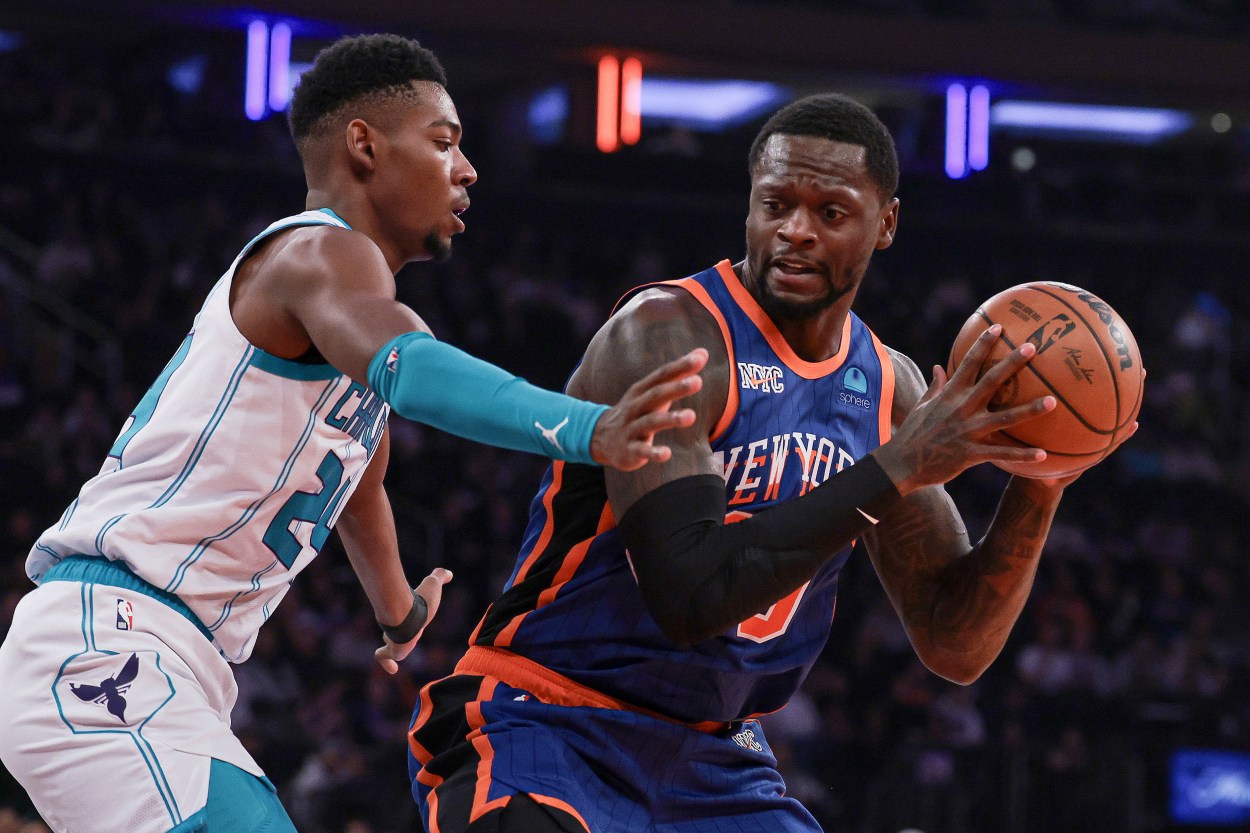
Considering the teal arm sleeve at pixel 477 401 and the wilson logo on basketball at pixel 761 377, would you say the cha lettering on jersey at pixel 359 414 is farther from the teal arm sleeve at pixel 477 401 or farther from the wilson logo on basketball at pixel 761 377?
the wilson logo on basketball at pixel 761 377

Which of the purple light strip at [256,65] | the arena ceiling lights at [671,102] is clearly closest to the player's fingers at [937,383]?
the arena ceiling lights at [671,102]

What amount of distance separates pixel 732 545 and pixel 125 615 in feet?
3.78

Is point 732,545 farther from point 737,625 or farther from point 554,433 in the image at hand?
point 554,433

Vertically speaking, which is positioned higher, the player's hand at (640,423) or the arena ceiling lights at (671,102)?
the arena ceiling lights at (671,102)

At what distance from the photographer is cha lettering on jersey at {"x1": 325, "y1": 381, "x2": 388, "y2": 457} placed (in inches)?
118

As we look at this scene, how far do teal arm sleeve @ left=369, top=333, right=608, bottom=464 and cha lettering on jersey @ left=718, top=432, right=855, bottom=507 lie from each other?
0.79 metres

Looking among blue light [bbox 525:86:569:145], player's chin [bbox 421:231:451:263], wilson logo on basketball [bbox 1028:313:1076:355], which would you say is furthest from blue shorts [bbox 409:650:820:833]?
blue light [bbox 525:86:569:145]

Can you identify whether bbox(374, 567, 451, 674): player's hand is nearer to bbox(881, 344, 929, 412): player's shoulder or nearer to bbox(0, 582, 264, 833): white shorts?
bbox(0, 582, 264, 833): white shorts

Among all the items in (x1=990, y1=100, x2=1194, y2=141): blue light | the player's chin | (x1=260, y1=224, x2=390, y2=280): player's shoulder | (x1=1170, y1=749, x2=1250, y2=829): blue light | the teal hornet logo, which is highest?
(x1=990, y1=100, x2=1194, y2=141): blue light

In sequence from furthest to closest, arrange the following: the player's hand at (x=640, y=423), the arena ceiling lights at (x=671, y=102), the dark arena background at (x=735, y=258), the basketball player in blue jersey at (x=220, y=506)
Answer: the arena ceiling lights at (x=671, y=102) → the dark arena background at (x=735, y=258) → the basketball player in blue jersey at (x=220, y=506) → the player's hand at (x=640, y=423)

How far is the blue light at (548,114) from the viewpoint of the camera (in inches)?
740

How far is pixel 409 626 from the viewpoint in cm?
379

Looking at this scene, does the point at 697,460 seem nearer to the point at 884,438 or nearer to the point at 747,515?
the point at 747,515

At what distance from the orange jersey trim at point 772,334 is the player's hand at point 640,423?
1.00 metres
